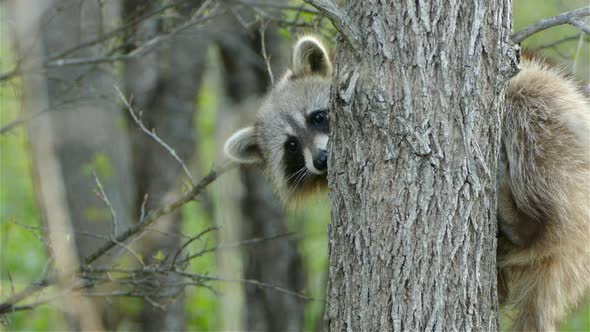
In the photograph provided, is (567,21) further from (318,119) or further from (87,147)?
(87,147)

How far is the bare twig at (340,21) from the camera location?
123 inches

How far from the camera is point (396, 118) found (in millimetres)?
3145

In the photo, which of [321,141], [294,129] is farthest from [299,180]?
[321,141]

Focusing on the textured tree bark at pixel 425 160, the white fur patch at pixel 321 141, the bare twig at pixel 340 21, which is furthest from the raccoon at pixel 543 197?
the white fur patch at pixel 321 141

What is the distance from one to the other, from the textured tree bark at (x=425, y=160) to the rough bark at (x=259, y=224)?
17.9 ft

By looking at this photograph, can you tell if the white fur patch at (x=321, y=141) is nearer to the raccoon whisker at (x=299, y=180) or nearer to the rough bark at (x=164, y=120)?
the raccoon whisker at (x=299, y=180)

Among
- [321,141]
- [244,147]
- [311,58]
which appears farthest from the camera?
[244,147]

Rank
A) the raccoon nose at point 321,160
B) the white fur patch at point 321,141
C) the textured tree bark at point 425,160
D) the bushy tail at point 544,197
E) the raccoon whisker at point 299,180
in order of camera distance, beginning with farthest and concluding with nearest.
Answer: the raccoon whisker at point 299,180 < the white fur patch at point 321,141 < the raccoon nose at point 321,160 < the bushy tail at point 544,197 < the textured tree bark at point 425,160

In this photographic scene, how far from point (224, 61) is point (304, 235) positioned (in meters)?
2.22

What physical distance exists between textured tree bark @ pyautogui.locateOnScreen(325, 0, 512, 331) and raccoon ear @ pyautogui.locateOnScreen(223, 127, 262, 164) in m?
2.54

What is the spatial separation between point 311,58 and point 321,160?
0.98 metres

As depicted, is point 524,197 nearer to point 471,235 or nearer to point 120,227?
point 471,235

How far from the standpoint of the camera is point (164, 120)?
8328 millimetres

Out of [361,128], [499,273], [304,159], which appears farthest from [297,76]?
[361,128]
